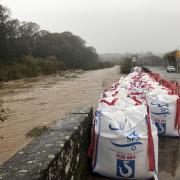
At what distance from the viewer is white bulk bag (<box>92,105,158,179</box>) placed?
4363 mm

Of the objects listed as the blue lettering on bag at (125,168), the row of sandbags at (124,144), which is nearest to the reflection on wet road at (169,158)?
the row of sandbags at (124,144)

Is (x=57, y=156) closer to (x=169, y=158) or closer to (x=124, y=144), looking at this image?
(x=124, y=144)

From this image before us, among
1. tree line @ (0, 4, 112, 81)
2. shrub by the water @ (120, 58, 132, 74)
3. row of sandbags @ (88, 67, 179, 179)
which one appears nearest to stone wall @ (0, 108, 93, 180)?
row of sandbags @ (88, 67, 179, 179)

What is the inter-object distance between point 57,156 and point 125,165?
155cm

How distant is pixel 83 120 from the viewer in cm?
453

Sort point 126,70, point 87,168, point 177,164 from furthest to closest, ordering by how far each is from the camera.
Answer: point 126,70, point 177,164, point 87,168

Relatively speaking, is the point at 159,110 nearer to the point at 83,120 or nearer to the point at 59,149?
the point at 83,120

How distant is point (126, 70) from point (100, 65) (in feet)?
188

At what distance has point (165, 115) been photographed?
643 centimetres

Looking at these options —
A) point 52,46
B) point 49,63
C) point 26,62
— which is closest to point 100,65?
point 52,46

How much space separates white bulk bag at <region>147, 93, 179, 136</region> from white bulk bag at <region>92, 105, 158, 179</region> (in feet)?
6.09

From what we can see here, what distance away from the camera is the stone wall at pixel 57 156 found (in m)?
2.64

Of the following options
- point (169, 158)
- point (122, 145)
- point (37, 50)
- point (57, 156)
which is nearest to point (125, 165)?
point (122, 145)

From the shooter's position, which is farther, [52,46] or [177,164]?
[52,46]
